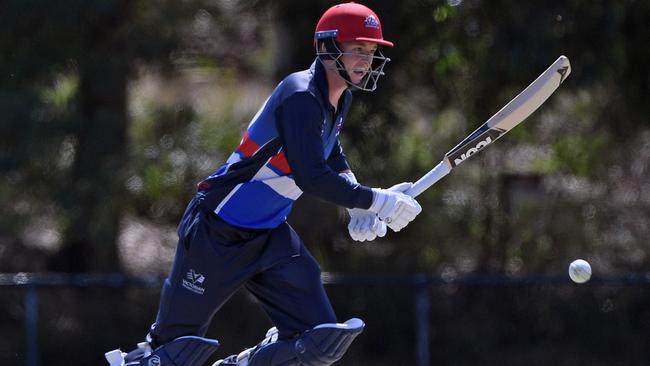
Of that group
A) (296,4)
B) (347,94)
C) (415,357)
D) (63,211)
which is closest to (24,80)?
(63,211)

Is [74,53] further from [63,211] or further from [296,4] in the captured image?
[296,4]

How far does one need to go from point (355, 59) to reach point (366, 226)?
2.39ft

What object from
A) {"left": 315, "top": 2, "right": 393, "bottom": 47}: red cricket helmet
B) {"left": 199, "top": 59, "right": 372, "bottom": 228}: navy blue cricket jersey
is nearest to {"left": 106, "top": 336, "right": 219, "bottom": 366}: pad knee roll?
{"left": 199, "top": 59, "right": 372, "bottom": 228}: navy blue cricket jersey

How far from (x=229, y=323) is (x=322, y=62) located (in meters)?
3.87

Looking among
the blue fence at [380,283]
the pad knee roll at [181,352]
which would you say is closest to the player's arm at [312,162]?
the pad knee roll at [181,352]

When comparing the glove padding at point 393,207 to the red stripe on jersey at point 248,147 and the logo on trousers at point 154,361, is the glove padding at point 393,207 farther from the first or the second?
the logo on trousers at point 154,361

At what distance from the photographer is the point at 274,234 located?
15.9 feet

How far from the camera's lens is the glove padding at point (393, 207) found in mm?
4559

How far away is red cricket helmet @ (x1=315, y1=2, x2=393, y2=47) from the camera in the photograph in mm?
4652

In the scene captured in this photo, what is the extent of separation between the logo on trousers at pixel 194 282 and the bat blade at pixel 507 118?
1.00m

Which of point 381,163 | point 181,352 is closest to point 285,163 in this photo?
point 181,352

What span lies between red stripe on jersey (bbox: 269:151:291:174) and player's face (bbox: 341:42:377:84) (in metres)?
0.44

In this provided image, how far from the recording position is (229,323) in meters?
8.18

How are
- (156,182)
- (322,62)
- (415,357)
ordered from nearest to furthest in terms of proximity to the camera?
(322,62) → (415,357) → (156,182)
